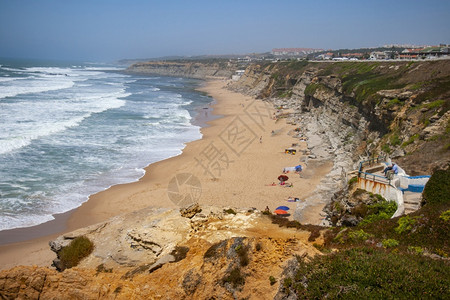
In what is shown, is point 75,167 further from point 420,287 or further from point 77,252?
point 420,287

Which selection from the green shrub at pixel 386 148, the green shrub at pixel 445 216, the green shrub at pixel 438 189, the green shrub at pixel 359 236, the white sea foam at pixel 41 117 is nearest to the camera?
the green shrub at pixel 445 216

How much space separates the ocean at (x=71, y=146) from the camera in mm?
19844

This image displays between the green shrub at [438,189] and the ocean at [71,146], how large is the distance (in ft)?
57.6

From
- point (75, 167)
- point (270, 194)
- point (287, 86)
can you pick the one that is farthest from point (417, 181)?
point (287, 86)

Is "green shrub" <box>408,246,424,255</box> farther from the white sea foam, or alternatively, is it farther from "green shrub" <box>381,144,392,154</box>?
the white sea foam

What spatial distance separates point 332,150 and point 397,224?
20.3m

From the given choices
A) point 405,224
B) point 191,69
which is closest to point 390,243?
point 405,224

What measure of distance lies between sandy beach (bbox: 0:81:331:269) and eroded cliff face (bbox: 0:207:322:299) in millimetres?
7276

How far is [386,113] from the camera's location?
22.1 metres

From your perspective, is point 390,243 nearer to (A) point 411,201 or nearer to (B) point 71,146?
(A) point 411,201

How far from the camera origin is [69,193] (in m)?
20.7

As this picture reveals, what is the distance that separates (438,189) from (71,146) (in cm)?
2810

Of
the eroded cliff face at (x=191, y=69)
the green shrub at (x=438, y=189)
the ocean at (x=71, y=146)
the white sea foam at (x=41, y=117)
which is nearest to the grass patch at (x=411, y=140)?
the green shrub at (x=438, y=189)

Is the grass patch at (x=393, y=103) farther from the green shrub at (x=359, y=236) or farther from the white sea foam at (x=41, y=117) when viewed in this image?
the white sea foam at (x=41, y=117)
